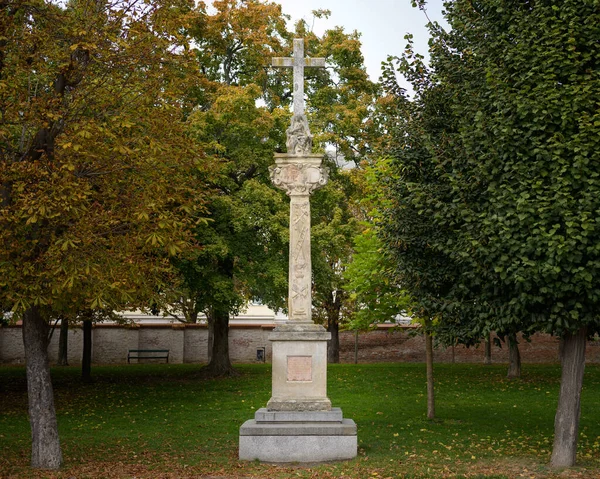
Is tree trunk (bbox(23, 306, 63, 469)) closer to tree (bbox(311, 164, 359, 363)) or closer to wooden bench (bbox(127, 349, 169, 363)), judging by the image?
tree (bbox(311, 164, 359, 363))

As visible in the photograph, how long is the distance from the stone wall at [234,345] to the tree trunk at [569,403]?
19.2 meters

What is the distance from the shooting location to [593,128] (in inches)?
379

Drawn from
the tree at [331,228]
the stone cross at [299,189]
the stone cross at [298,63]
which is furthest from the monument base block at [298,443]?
the tree at [331,228]

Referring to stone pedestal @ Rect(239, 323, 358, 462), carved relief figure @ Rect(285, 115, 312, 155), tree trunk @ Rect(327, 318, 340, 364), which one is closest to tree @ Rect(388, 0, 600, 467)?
carved relief figure @ Rect(285, 115, 312, 155)

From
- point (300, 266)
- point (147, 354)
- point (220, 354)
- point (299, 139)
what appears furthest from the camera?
point (147, 354)

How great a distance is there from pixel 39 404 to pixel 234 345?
21.4 metres

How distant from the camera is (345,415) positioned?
16.2 meters

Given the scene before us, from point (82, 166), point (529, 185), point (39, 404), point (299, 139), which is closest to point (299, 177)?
point (299, 139)

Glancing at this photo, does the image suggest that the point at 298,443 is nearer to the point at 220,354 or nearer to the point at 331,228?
the point at 331,228

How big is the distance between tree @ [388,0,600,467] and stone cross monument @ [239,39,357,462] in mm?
2101

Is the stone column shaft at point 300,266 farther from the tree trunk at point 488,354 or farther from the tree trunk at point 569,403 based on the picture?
the tree trunk at point 488,354

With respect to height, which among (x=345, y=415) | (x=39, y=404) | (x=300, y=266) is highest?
(x=300, y=266)

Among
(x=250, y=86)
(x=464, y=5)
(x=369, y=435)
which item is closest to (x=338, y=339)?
(x=250, y=86)

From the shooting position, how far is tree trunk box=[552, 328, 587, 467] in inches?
420
